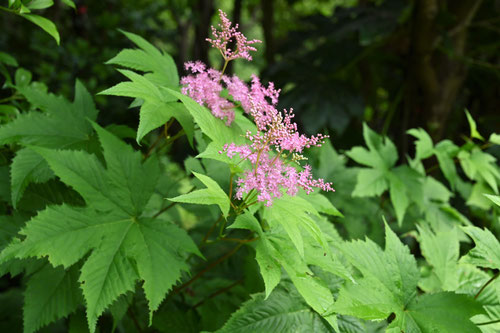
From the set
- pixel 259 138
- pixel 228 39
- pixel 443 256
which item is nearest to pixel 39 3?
pixel 228 39

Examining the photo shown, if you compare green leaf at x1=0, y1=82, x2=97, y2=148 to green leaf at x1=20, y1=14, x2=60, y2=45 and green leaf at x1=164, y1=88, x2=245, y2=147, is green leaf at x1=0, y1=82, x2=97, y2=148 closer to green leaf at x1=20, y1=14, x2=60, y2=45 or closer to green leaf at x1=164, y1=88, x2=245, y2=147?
green leaf at x1=20, y1=14, x2=60, y2=45

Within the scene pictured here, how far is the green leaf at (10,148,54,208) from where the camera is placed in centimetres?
102

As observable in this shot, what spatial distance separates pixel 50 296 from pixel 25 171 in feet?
1.16

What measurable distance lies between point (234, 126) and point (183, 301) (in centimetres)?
A: 78

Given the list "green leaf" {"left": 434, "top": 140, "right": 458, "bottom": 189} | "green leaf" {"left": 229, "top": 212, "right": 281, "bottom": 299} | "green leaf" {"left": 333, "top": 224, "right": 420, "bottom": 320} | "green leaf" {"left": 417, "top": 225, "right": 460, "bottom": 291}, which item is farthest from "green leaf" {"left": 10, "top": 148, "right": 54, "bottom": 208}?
"green leaf" {"left": 434, "top": 140, "right": 458, "bottom": 189}

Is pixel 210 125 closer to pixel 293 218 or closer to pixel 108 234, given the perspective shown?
pixel 293 218

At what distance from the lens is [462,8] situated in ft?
9.70

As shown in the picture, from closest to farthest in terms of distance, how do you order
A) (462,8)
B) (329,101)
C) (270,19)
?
1. (462,8)
2. (329,101)
3. (270,19)

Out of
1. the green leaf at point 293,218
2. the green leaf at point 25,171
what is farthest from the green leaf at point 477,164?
the green leaf at point 25,171

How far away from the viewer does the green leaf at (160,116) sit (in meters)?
0.93

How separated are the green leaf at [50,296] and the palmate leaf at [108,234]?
0.08 meters

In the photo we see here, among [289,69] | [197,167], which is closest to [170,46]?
[289,69]

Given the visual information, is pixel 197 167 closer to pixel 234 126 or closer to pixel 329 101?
pixel 234 126

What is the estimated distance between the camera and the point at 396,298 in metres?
1.03
